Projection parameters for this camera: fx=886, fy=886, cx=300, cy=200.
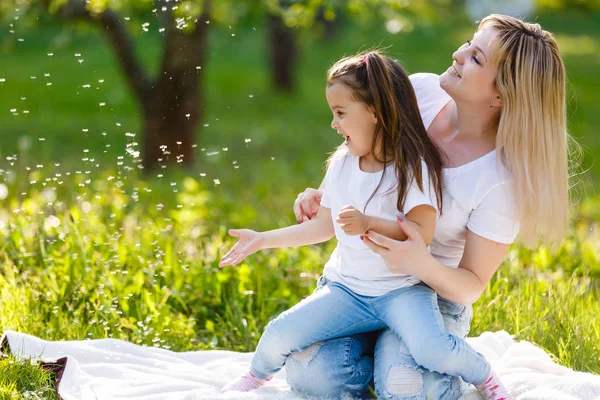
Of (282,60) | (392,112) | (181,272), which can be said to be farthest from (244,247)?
(282,60)

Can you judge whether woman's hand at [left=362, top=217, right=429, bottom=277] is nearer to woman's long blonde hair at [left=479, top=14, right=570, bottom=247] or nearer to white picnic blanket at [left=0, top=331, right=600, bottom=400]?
woman's long blonde hair at [left=479, top=14, right=570, bottom=247]

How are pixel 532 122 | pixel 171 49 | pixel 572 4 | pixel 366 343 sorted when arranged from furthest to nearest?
pixel 572 4
pixel 171 49
pixel 366 343
pixel 532 122

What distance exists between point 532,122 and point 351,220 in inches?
27.0

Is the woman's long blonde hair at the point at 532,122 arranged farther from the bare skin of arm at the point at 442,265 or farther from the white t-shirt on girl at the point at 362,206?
the white t-shirt on girl at the point at 362,206

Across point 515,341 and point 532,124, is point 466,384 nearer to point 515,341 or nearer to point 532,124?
point 515,341

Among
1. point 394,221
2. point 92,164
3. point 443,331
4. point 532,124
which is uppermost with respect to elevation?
point 532,124

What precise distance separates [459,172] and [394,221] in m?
0.30

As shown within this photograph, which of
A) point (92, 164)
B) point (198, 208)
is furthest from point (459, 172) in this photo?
point (92, 164)

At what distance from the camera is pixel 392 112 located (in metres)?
2.69

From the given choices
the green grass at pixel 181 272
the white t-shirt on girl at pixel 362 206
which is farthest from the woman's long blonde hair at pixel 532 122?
the green grass at pixel 181 272

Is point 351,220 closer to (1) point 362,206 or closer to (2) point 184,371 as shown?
(1) point 362,206

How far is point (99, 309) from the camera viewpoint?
3.54 metres

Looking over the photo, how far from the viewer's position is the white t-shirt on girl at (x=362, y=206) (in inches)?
105

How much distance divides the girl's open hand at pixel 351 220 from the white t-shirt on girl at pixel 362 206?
194mm
